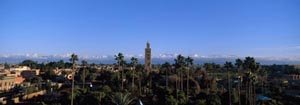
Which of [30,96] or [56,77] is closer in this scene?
[30,96]

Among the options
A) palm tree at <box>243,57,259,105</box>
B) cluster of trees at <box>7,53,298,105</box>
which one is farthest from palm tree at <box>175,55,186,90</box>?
palm tree at <box>243,57,259,105</box>

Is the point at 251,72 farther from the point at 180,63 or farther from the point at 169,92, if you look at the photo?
the point at 180,63

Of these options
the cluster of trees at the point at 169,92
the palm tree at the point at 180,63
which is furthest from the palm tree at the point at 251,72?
the palm tree at the point at 180,63

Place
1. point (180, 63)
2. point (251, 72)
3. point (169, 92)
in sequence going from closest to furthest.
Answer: point (251, 72), point (169, 92), point (180, 63)

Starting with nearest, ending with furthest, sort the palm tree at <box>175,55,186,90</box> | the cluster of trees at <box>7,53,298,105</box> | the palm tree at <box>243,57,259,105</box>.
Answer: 1. the palm tree at <box>243,57,259,105</box>
2. the cluster of trees at <box>7,53,298,105</box>
3. the palm tree at <box>175,55,186,90</box>

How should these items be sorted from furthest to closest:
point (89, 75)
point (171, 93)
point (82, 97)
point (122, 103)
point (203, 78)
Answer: point (89, 75), point (203, 78), point (171, 93), point (82, 97), point (122, 103)

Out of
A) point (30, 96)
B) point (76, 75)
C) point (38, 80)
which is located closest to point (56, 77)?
point (76, 75)

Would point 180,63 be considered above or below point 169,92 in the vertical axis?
above

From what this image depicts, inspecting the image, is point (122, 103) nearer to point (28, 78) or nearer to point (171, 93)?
point (171, 93)

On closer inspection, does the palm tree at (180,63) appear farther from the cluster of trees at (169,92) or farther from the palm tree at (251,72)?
the palm tree at (251,72)

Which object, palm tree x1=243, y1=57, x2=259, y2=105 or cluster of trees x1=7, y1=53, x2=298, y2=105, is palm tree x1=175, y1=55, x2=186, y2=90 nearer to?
cluster of trees x1=7, y1=53, x2=298, y2=105

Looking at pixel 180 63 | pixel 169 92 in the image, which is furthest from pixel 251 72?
pixel 180 63
